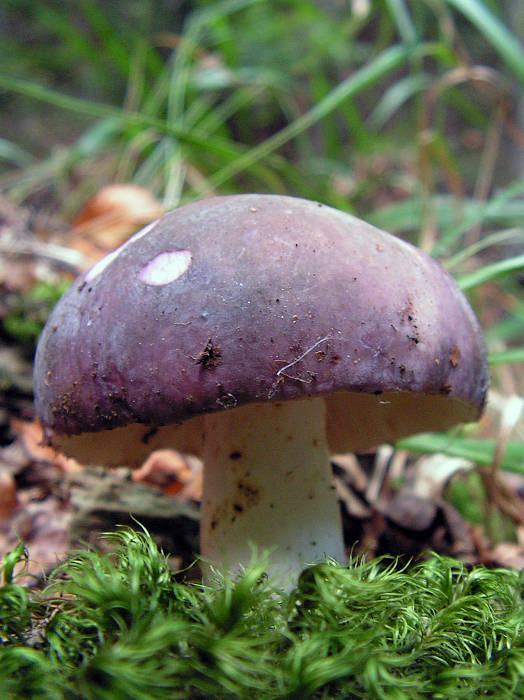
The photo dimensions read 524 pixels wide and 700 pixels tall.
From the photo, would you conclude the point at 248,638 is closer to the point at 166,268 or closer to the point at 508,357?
the point at 166,268

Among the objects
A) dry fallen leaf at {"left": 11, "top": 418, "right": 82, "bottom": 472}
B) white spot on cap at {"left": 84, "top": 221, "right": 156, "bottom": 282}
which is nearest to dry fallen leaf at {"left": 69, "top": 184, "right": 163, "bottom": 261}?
dry fallen leaf at {"left": 11, "top": 418, "right": 82, "bottom": 472}

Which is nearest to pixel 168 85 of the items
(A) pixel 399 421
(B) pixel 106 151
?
(B) pixel 106 151

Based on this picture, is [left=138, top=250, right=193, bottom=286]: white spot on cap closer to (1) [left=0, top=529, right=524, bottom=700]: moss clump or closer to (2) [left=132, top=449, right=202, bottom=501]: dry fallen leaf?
(1) [left=0, top=529, right=524, bottom=700]: moss clump

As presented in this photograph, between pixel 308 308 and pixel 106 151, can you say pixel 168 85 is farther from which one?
pixel 308 308

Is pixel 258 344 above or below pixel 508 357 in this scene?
above

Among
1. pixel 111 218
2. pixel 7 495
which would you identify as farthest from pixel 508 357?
pixel 111 218

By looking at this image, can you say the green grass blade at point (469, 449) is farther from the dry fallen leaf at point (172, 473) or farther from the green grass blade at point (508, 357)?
the dry fallen leaf at point (172, 473)
